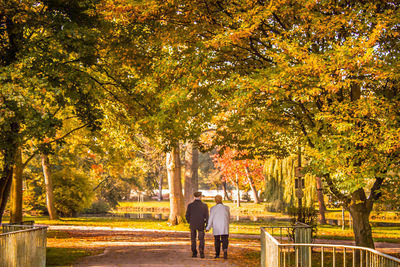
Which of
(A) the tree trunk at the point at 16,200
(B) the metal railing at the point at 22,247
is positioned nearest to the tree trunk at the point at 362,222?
(B) the metal railing at the point at 22,247

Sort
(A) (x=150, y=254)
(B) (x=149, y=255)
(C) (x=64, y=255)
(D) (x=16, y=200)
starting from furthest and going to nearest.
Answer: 1. (D) (x=16, y=200)
2. (C) (x=64, y=255)
3. (A) (x=150, y=254)
4. (B) (x=149, y=255)

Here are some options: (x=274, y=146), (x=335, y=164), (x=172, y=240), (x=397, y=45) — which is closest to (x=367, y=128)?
(x=335, y=164)

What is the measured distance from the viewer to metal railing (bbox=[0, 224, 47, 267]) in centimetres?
911

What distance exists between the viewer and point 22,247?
389 inches

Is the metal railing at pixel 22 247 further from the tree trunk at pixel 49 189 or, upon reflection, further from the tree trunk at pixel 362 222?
the tree trunk at pixel 49 189

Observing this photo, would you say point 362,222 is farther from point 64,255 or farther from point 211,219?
point 64,255

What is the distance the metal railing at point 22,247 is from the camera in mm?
9109

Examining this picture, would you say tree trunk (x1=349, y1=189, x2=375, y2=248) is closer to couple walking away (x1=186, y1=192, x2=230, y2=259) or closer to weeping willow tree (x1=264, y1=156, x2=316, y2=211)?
couple walking away (x1=186, y1=192, x2=230, y2=259)

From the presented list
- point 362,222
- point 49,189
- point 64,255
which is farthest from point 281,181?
point 64,255

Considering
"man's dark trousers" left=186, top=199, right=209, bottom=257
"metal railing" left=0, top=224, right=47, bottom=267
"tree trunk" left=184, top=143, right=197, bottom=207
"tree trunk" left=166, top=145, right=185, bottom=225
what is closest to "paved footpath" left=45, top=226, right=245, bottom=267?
"man's dark trousers" left=186, top=199, right=209, bottom=257

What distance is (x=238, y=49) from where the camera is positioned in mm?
13602

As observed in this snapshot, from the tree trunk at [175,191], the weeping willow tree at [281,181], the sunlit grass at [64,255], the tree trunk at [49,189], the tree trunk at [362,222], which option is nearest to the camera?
the sunlit grass at [64,255]

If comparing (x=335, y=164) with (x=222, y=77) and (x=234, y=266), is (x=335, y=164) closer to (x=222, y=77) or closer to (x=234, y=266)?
(x=234, y=266)

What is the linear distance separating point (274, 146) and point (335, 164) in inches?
236
